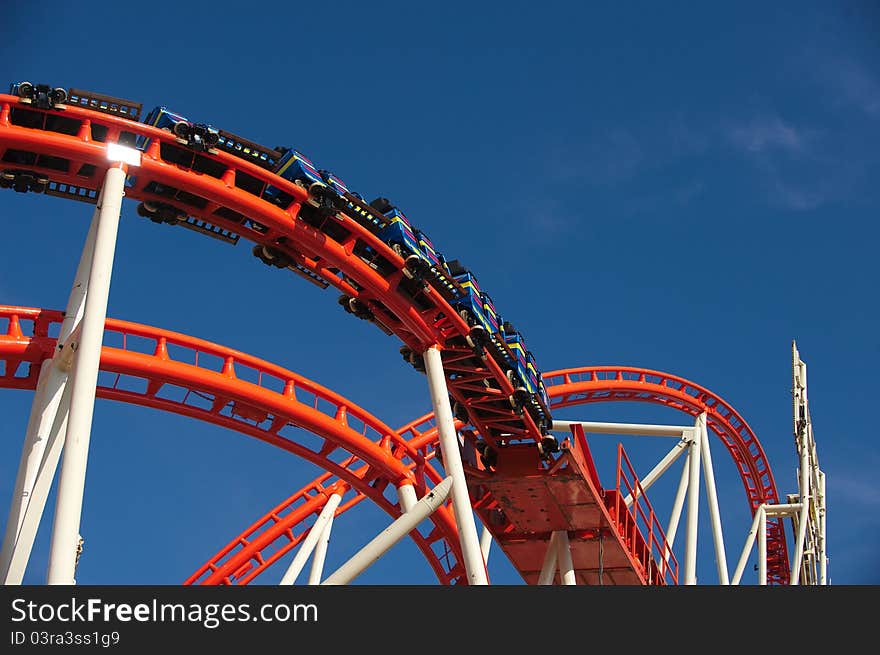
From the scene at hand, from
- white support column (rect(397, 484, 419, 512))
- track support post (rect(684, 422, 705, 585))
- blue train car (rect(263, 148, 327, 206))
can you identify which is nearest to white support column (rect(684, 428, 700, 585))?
track support post (rect(684, 422, 705, 585))

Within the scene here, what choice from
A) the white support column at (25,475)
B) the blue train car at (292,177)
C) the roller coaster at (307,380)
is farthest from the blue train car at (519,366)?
the white support column at (25,475)

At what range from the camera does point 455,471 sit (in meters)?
16.4

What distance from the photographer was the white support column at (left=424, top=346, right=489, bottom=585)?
15.9 meters

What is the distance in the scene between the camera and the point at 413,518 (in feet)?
53.3

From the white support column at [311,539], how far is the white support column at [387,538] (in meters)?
4.41

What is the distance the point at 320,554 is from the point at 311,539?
0.94ft

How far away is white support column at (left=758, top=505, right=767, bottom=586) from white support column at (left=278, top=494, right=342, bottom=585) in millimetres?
12821

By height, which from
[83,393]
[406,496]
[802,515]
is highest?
[802,515]

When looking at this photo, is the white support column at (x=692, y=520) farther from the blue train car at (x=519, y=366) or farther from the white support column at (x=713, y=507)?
the blue train car at (x=519, y=366)

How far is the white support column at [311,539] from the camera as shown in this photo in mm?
20375

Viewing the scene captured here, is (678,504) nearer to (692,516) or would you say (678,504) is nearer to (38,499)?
(692,516)

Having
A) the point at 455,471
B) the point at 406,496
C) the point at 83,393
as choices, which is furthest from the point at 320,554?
the point at 83,393
